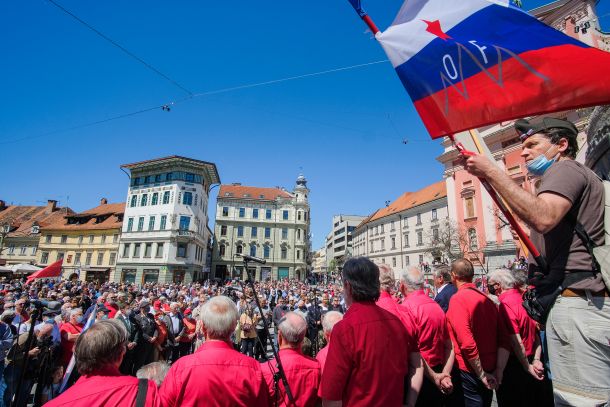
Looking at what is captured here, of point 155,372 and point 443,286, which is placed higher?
point 443,286

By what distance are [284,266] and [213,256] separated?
1355cm

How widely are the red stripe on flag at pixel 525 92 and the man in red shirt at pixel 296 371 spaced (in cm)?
232

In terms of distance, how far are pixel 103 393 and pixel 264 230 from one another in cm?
6020

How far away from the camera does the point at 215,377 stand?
7.86ft

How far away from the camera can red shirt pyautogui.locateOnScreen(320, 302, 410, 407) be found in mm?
2074

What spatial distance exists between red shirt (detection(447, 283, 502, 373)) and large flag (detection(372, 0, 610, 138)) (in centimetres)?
A: 213

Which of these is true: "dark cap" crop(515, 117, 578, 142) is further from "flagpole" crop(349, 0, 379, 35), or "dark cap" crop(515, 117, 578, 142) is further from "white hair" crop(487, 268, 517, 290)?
"white hair" crop(487, 268, 517, 290)

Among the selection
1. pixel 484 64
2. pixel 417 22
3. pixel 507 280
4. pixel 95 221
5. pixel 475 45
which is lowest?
pixel 507 280

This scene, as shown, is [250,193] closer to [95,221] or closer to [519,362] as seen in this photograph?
[95,221]

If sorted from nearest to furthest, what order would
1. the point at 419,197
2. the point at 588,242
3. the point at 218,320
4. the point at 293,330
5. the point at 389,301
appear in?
the point at 588,242
the point at 218,320
the point at 293,330
the point at 389,301
the point at 419,197

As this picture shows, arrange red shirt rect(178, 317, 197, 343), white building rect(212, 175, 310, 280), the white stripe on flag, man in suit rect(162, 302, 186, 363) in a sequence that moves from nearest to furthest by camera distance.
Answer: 1. the white stripe on flag
2. man in suit rect(162, 302, 186, 363)
3. red shirt rect(178, 317, 197, 343)
4. white building rect(212, 175, 310, 280)

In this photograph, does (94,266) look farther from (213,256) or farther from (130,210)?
(213,256)

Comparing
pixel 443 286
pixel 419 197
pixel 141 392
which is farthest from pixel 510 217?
pixel 419 197

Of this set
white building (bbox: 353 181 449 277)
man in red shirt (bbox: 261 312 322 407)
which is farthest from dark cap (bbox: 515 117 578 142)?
white building (bbox: 353 181 449 277)
